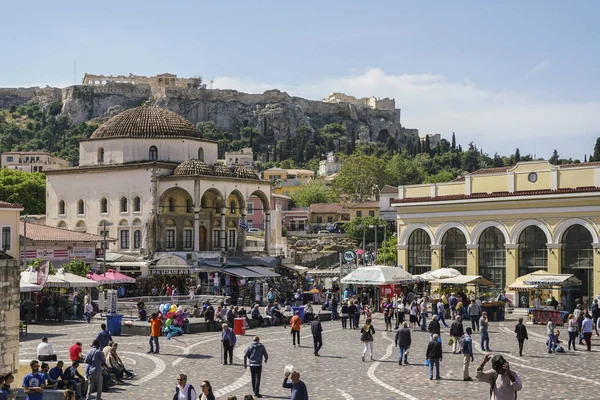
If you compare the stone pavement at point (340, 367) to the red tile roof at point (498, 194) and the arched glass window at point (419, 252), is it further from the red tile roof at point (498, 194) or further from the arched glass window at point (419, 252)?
the arched glass window at point (419, 252)

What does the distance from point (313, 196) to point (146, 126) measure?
280 feet

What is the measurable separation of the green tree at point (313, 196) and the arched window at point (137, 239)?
286 feet

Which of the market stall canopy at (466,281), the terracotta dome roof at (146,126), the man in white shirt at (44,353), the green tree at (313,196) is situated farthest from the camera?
the green tree at (313,196)

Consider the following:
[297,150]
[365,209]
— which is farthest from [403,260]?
[297,150]

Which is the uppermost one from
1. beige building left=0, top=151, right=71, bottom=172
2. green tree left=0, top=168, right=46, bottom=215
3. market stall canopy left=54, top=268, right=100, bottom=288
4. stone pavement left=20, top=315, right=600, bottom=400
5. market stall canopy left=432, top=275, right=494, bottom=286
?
beige building left=0, top=151, right=71, bottom=172

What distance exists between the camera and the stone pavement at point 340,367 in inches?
824

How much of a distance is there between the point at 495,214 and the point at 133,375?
2714 cm

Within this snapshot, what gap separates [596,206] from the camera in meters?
42.8

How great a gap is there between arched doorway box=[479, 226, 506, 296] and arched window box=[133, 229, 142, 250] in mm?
20419

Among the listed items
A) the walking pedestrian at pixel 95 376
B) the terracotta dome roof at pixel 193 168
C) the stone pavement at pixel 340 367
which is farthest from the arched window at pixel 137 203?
the walking pedestrian at pixel 95 376

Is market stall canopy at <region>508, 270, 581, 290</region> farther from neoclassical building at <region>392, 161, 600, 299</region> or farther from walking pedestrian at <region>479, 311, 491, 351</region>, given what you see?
walking pedestrian at <region>479, 311, 491, 351</region>

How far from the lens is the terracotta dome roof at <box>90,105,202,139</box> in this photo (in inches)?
2331

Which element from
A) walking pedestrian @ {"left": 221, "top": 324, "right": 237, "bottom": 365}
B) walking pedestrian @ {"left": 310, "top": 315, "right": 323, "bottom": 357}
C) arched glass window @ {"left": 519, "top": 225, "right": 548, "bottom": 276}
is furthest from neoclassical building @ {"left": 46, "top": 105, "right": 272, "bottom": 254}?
walking pedestrian @ {"left": 221, "top": 324, "right": 237, "bottom": 365}

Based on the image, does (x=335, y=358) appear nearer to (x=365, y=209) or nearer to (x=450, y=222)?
(x=450, y=222)
